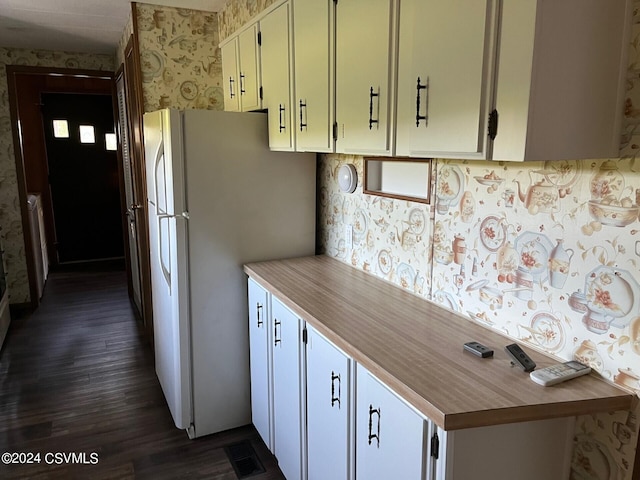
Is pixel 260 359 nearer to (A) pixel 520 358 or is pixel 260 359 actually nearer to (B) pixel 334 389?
(B) pixel 334 389

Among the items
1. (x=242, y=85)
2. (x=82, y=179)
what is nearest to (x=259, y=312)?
(x=242, y=85)

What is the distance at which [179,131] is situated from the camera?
7.79ft

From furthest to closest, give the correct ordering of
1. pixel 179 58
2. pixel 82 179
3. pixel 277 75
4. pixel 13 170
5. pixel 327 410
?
pixel 82 179 → pixel 13 170 → pixel 179 58 → pixel 277 75 → pixel 327 410

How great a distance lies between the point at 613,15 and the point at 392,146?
663 millimetres

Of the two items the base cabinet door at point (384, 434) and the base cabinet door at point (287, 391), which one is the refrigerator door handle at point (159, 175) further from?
the base cabinet door at point (384, 434)

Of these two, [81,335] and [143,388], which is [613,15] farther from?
[81,335]

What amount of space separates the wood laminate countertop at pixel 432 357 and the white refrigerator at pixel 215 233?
406 mm

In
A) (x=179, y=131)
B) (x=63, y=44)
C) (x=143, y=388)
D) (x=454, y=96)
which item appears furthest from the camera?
(x=63, y=44)

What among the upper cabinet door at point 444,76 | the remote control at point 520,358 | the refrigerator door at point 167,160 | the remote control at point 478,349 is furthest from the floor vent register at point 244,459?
the upper cabinet door at point 444,76

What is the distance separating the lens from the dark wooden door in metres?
6.35

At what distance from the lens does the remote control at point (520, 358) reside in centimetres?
135

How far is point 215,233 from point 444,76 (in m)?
1.54

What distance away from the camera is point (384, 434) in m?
1.44

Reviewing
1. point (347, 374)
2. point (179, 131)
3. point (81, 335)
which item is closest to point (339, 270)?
point (347, 374)
